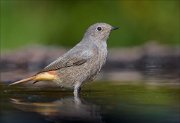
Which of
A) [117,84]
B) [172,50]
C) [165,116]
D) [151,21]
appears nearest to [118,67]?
[172,50]

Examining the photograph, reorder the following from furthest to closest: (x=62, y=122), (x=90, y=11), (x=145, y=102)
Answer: (x=90, y=11), (x=145, y=102), (x=62, y=122)

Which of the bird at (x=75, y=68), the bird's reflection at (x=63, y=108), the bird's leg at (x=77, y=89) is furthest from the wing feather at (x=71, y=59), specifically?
the bird's reflection at (x=63, y=108)

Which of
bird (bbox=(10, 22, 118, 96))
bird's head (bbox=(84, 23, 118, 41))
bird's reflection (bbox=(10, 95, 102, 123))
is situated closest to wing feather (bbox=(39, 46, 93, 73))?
bird (bbox=(10, 22, 118, 96))

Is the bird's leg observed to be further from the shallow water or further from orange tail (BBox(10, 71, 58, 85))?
orange tail (BBox(10, 71, 58, 85))

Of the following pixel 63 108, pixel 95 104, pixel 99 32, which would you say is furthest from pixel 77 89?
pixel 63 108

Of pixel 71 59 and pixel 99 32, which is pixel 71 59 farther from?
pixel 99 32

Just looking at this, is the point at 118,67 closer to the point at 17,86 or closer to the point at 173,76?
the point at 173,76

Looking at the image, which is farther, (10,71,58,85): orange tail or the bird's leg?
(10,71,58,85): orange tail
